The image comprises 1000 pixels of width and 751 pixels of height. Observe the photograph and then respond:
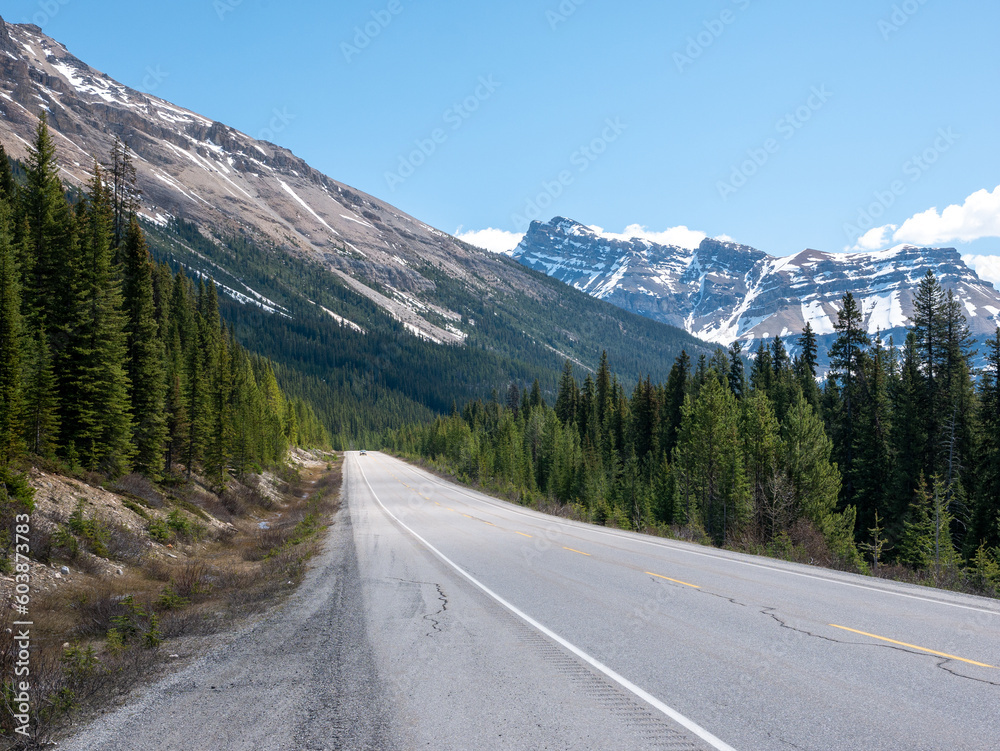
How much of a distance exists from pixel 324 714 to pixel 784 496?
26710 mm

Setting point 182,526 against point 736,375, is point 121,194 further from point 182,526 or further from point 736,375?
point 736,375

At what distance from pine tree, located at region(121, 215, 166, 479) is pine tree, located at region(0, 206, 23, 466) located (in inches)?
291

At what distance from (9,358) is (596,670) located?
1622 cm

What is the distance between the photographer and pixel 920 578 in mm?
12320

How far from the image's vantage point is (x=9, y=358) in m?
14.1

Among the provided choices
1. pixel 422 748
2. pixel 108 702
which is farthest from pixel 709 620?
pixel 108 702

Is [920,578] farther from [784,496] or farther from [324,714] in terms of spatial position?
[784,496]

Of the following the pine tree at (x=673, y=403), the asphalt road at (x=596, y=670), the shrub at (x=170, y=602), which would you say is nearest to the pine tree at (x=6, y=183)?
the shrub at (x=170, y=602)

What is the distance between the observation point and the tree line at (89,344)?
15352 millimetres

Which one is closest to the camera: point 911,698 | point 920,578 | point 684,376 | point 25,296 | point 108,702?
point 911,698

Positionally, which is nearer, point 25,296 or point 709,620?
point 709,620

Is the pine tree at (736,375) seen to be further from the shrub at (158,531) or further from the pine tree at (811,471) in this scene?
the shrub at (158,531)

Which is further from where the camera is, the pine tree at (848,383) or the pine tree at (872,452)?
the pine tree at (848,383)

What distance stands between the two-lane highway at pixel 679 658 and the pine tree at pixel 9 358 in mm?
9516
